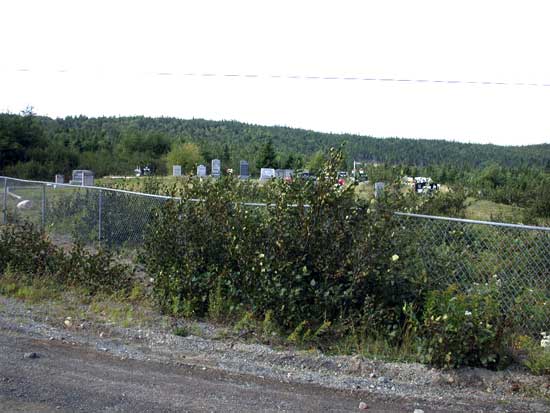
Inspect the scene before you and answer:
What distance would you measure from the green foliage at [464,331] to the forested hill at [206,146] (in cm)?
247

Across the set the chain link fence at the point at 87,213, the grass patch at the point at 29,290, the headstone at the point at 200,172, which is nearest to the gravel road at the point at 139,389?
the grass patch at the point at 29,290

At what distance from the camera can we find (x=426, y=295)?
7.11m

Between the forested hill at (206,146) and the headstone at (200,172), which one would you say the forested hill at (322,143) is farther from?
the headstone at (200,172)

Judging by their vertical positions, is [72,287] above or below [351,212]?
below

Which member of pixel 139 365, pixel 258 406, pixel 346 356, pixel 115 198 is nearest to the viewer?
pixel 258 406

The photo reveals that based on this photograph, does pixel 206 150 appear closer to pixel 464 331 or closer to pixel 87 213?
pixel 87 213

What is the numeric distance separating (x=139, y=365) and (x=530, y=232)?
4.46m

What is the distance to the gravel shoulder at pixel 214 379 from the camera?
216 inches

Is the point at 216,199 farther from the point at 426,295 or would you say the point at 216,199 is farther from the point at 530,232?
the point at 530,232

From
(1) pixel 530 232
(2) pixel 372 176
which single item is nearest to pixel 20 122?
(2) pixel 372 176

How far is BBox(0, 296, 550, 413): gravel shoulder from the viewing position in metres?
5.49

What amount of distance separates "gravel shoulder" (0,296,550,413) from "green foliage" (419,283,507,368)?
134 mm

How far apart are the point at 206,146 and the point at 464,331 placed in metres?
50.5

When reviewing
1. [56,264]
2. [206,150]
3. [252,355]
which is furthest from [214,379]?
[206,150]
